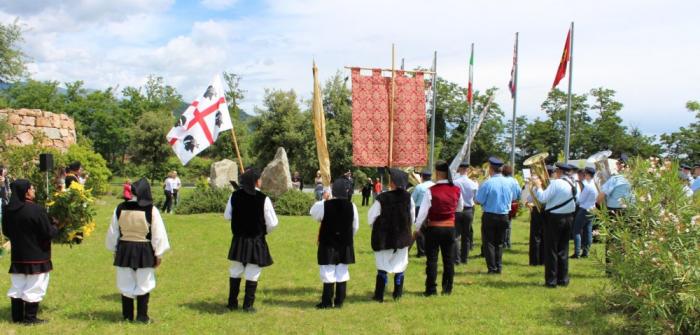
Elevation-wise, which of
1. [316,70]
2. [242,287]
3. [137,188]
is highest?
[316,70]

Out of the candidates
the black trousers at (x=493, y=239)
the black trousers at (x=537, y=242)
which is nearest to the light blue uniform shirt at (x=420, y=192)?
the black trousers at (x=493, y=239)

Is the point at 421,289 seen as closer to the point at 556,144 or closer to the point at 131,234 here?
the point at 131,234

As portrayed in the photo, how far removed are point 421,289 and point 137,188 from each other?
440 cm

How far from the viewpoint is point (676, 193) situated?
19.1ft

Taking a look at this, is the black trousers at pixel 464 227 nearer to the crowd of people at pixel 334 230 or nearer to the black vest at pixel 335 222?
the crowd of people at pixel 334 230

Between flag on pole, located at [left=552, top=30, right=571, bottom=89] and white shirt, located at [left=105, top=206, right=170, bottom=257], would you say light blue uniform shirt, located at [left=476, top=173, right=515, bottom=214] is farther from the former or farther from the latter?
flag on pole, located at [left=552, top=30, right=571, bottom=89]

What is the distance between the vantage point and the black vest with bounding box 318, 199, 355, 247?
24.0 feet

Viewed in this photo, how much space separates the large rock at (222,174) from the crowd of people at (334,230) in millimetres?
13374

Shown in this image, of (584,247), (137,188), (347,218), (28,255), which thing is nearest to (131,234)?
(137,188)

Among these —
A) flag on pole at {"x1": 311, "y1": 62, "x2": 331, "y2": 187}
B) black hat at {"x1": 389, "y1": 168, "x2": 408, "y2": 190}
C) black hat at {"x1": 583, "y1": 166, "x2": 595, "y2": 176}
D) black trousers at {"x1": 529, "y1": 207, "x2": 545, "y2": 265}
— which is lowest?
black trousers at {"x1": 529, "y1": 207, "x2": 545, "y2": 265}

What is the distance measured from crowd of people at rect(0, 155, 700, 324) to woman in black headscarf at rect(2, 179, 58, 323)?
0.03 ft

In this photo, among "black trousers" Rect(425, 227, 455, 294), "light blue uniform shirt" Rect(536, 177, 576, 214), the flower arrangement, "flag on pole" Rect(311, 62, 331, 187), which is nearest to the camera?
"black trousers" Rect(425, 227, 455, 294)

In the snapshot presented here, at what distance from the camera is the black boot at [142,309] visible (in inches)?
260

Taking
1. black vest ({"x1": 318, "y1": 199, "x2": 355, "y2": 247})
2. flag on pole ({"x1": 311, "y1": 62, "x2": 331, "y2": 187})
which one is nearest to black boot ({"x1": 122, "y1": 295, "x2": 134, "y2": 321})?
black vest ({"x1": 318, "y1": 199, "x2": 355, "y2": 247})
